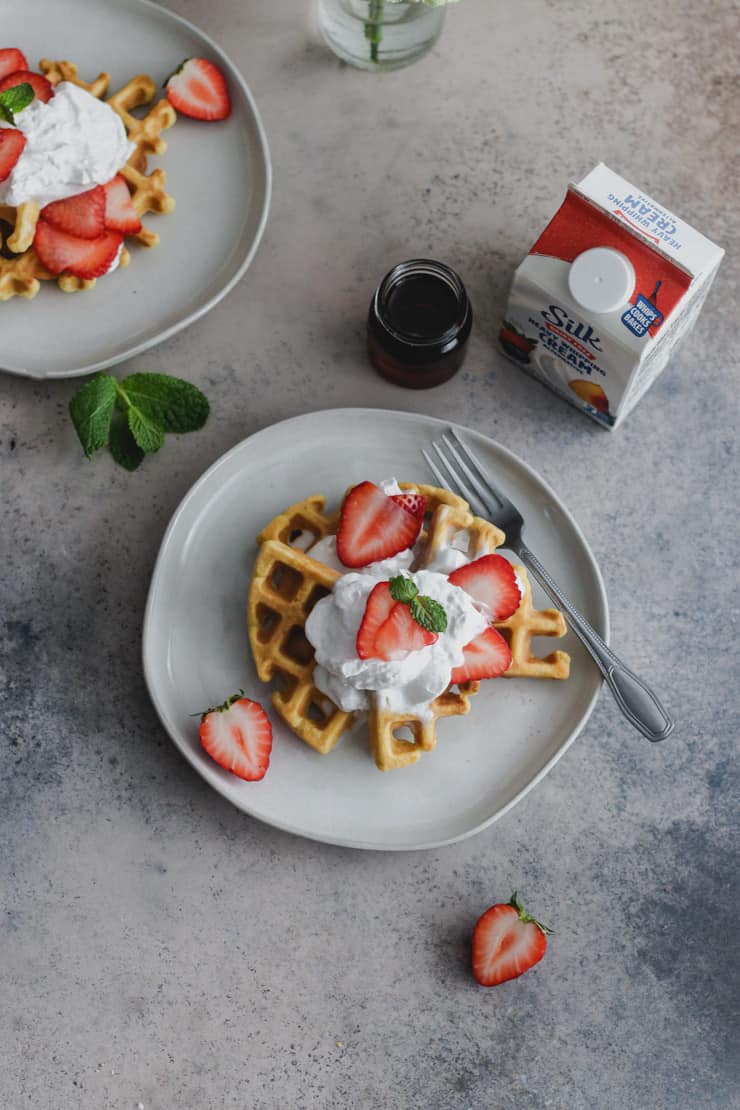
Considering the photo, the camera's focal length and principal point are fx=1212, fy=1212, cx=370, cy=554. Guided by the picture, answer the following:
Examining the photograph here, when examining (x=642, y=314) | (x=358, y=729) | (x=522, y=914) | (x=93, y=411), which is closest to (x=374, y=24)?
(x=642, y=314)

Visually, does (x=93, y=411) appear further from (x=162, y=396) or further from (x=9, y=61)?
(x=9, y=61)

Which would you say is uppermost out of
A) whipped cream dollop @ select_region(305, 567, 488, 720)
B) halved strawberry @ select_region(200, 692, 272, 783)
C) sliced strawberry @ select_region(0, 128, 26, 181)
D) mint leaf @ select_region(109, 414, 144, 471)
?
sliced strawberry @ select_region(0, 128, 26, 181)

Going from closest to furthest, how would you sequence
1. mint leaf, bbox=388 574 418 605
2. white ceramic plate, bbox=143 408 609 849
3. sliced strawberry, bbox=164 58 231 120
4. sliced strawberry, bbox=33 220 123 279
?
1. mint leaf, bbox=388 574 418 605
2. white ceramic plate, bbox=143 408 609 849
3. sliced strawberry, bbox=33 220 123 279
4. sliced strawberry, bbox=164 58 231 120

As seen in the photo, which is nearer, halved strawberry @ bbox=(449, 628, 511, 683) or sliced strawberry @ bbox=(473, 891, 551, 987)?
halved strawberry @ bbox=(449, 628, 511, 683)

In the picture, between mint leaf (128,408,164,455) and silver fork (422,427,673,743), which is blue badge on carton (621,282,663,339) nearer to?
silver fork (422,427,673,743)

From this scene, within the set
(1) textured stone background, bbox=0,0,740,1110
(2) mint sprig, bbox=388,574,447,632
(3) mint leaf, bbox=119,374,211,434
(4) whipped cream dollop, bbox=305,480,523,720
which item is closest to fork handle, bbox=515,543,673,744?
(1) textured stone background, bbox=0,0,740,1110

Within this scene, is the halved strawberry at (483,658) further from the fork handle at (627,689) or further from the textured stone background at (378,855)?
the textured stone background at (378,855)

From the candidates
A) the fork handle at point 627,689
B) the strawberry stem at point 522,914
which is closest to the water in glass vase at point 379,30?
the fork handle at point 627,689
